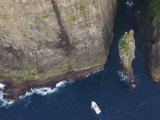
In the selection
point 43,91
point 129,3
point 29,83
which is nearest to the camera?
point 43,91

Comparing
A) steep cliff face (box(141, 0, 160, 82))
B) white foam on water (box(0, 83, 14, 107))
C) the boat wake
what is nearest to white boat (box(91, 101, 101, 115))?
Answer: the boat wake

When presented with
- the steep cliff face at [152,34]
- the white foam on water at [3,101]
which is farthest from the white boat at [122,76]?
the white foam on water at [3,101]

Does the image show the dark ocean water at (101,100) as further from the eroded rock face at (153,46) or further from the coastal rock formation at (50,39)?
the coastal rock formation at (50,39)

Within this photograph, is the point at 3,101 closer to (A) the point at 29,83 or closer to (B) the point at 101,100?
(A) the point at 29,83

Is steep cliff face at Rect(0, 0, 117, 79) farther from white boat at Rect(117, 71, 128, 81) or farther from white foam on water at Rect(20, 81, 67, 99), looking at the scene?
white boat at Rect(117, 71, 128, 81)

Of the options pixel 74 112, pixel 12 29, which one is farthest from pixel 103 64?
pixel 12 29

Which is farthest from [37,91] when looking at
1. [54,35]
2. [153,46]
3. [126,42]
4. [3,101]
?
[153,46]

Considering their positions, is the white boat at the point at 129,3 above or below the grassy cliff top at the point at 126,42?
above
